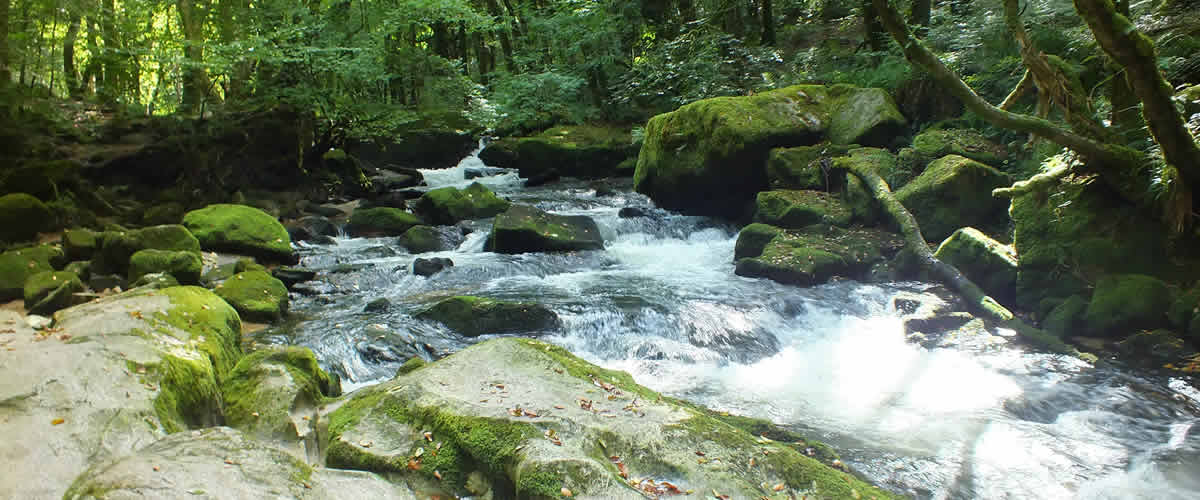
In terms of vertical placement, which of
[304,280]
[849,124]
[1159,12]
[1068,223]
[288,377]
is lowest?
[304,280]

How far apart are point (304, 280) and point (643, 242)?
18.0 feet

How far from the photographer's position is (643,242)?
11453 mm

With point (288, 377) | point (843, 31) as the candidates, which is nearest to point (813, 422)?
point (288, 377)

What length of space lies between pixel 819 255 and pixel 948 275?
5.37 ft

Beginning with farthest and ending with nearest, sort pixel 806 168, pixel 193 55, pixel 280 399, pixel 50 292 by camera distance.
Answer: pixel 193 55
pixel 806 168
pixel 50 292
pixel 280 399

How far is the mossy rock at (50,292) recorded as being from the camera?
659cm

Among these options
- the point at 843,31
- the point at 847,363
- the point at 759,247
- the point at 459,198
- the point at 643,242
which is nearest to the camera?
the point at 847,363

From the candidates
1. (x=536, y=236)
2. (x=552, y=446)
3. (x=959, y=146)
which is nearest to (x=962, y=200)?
(x=959, y=146)

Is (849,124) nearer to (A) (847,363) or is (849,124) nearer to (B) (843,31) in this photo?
(A) (847,363)

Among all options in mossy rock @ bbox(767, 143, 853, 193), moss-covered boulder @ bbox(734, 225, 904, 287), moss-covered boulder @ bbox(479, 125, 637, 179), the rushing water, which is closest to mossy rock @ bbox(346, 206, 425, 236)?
the rushing water

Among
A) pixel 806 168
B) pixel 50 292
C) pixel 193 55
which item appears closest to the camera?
pixel 50 292

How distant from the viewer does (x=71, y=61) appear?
772 inches

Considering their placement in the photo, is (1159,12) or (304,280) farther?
(304,280)

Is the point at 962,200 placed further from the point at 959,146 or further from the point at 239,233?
the point at 239,233
